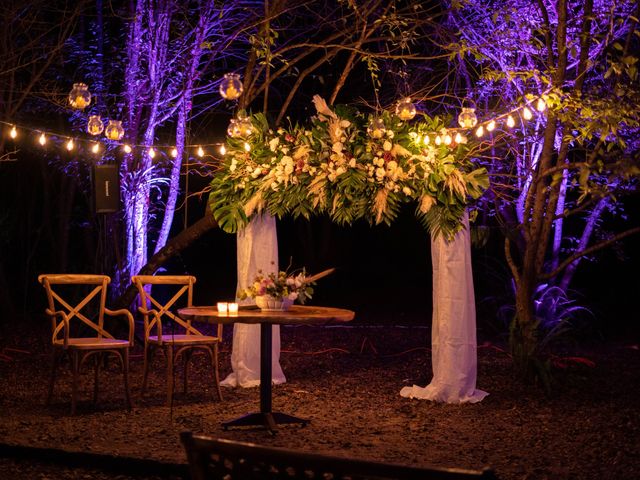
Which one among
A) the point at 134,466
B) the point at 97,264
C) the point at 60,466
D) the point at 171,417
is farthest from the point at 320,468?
the point at 97,264

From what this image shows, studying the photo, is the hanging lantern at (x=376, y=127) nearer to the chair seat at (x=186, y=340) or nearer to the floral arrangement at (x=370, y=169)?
the floral arrangement at (x=370, y=169)

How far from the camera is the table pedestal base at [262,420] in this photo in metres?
7.36

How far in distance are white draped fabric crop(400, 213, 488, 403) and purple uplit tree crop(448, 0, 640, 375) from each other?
824mm

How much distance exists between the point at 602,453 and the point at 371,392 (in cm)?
298

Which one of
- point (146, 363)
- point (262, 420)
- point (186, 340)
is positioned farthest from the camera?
point (146, 363)

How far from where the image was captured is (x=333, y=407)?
8391 millimetres

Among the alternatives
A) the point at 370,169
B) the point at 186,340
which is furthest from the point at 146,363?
the point at 370,169

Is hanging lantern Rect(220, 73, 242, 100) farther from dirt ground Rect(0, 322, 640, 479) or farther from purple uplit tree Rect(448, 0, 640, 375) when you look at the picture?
dirt ground Rect(0, 322, 640, 479)

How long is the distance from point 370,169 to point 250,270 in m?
1.77

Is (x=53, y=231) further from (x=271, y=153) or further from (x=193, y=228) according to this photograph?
(x=271, y=153)

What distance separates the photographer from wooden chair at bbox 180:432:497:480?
261 centimetres

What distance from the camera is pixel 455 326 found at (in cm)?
854

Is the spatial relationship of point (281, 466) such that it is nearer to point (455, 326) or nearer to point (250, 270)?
point (455, 326)

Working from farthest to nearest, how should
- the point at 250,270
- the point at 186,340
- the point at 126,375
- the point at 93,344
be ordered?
the point at 250,270 → the point at 186,340 → the point at 126,375 → the point at 93,344
